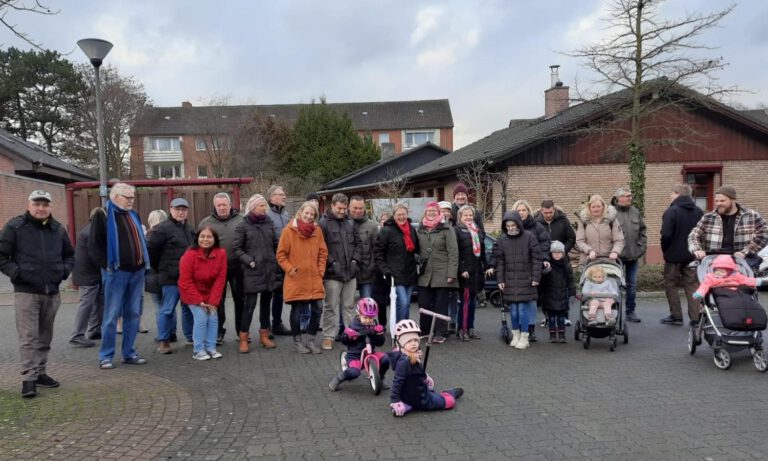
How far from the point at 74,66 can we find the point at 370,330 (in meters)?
43.1

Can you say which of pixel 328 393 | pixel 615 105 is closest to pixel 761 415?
pixel 328 393

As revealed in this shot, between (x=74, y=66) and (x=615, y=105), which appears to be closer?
(x=615, y=105)

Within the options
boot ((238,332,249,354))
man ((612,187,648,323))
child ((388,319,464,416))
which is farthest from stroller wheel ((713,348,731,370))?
boot ((238,332,249,354))

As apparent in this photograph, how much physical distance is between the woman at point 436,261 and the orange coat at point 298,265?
146 centimetres

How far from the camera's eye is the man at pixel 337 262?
282 inches

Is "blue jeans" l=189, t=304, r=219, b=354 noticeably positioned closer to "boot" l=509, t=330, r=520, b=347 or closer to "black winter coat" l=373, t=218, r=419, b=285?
"black winter coat" l=373, t=218, r=419, b=285

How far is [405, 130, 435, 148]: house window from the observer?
59.3m

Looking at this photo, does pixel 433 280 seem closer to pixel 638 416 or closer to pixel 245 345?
pixel 245 345

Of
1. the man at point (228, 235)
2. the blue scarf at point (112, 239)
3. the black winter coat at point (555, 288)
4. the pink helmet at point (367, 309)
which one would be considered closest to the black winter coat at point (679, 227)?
the black winter coat at point (555, 288)

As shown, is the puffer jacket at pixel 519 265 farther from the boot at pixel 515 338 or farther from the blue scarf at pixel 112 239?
the blue scarf at pixel 112 239

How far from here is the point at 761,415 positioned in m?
4.59

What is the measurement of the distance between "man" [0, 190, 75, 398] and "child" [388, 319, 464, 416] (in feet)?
11.5

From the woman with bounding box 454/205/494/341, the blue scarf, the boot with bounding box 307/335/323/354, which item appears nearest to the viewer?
the blue scarf

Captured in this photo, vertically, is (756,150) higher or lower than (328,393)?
higher
